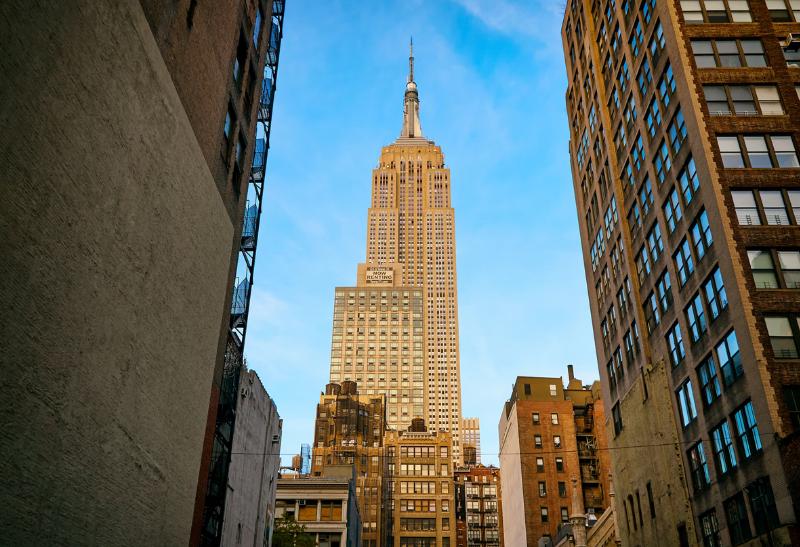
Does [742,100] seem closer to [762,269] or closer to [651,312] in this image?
[762,269]

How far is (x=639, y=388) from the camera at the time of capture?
47438 millimetres

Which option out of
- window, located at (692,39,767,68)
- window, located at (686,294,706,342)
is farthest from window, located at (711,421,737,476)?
window, located at (692,39,767,68)

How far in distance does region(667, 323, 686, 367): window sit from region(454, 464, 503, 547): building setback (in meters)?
127

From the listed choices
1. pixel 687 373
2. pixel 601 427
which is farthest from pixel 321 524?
pixel 687 373

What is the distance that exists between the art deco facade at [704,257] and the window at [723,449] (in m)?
0.13

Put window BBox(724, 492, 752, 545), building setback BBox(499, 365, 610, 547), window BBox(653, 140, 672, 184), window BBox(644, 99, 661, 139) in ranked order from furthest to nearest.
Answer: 1. building setback BBox(499, 365, 610, 547)
2. window BBox(644, 99, 661, 139)
3. window BBox(653, 140, 672, 184)
4. window BBox(724, 492, 752, 545)

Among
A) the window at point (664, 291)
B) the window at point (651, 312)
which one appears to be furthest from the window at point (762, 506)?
the window at point (651, 312)

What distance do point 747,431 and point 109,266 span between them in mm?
28058

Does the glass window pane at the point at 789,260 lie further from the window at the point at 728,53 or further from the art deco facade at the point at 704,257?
the window at the point at 728,53

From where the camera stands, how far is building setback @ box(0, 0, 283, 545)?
14.2 m

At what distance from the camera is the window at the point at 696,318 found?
3784 cm

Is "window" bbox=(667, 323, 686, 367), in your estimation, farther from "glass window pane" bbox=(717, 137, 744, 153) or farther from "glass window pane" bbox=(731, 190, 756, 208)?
"glass window pane" bbox=(717, 137, 744, 153)

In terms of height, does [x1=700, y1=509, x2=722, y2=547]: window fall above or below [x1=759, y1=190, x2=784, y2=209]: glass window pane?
below

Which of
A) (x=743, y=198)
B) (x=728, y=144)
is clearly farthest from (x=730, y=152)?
(x=743, y=198)
